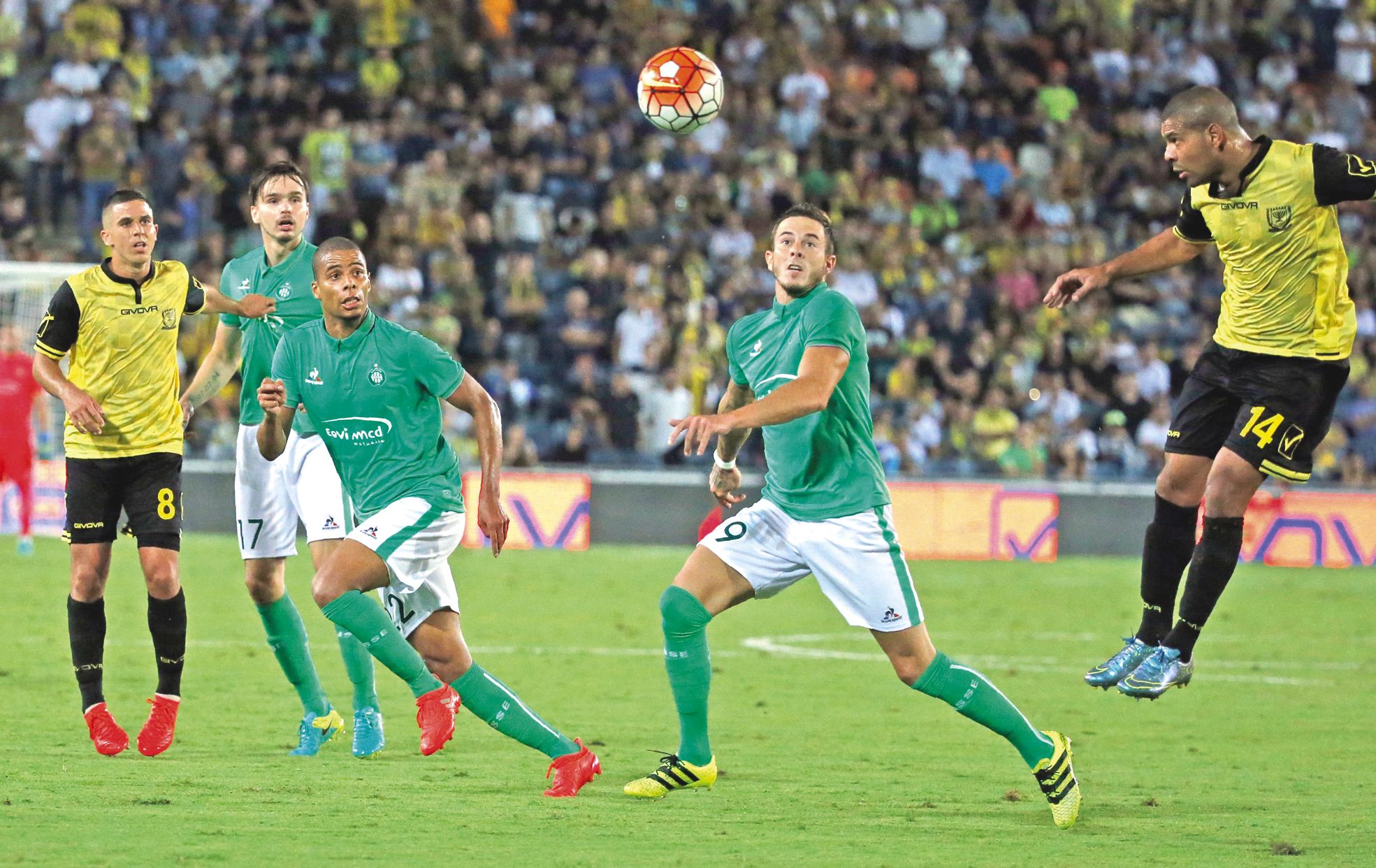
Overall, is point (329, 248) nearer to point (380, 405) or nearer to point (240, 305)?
point (380, 405)

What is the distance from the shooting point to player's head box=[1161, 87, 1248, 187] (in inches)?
280

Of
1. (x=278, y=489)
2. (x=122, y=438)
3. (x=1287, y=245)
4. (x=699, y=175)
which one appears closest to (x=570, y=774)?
(x=278, y=489)

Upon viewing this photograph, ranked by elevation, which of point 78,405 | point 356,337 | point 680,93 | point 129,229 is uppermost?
point 680,93

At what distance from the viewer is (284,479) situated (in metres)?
8.36

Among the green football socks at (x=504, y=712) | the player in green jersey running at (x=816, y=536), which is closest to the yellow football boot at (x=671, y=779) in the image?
the player in green jersey running at (x=816, y=536)

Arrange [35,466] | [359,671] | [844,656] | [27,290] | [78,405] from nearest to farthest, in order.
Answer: [78,405] < [359,671] < [844,656] < [27,290] < [35,466]

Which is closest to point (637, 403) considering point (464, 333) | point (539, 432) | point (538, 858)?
point (539, 432)

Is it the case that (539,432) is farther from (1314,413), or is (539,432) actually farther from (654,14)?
(1314,413)

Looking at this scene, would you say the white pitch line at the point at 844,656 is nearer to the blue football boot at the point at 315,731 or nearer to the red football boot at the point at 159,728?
the blue football boot at the point at 315,731

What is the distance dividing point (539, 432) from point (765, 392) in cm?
1302

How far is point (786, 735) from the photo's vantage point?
29.1ft

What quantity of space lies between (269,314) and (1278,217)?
450 centimetres

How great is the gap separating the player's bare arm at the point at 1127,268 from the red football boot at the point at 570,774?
8.62 feet

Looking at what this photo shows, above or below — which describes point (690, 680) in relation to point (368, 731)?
above
